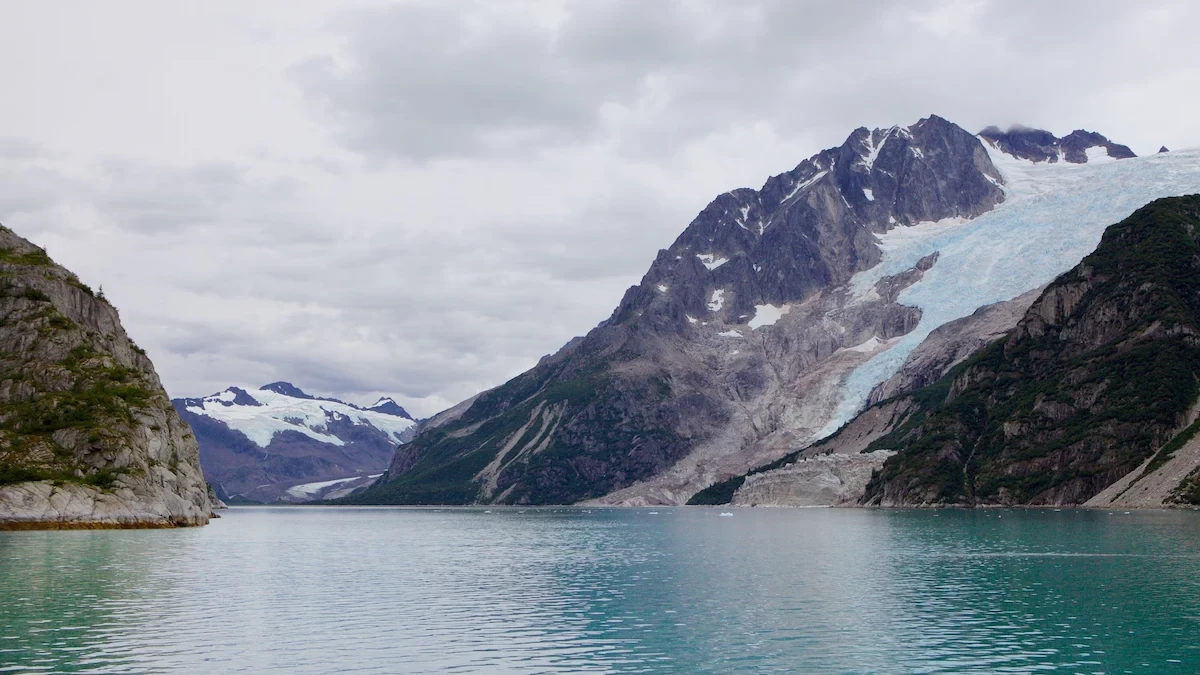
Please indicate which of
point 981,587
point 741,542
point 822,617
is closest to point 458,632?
point 822,617

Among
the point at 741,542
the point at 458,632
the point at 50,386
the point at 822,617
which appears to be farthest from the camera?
the point at 50,386

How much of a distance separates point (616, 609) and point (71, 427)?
4372 inches

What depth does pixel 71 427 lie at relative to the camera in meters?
146

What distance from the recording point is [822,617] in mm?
57562

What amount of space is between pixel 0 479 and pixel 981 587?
119m

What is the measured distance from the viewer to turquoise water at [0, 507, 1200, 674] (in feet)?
149

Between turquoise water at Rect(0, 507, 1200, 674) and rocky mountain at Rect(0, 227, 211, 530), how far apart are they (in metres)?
28.0

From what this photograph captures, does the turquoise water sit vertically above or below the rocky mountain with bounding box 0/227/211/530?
below

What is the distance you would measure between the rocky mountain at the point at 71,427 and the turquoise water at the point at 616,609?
28.0 m

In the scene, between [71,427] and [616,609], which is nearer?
[616,609]

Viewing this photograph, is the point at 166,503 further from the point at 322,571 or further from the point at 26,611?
the point at 26,611

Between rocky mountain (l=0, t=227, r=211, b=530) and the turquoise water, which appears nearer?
the turquoise water

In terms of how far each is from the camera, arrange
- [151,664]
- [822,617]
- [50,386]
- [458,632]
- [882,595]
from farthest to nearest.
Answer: [50,386], [882,595], [822,617], [458,632], [151,664]

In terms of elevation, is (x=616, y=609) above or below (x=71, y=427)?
below
